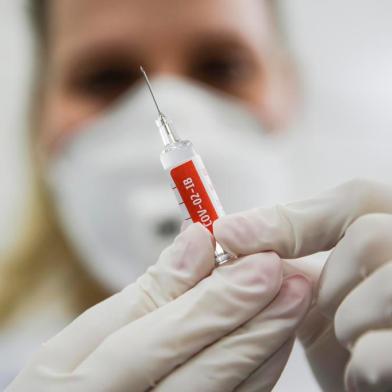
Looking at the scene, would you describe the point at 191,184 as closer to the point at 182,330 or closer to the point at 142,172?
the point at 182,330

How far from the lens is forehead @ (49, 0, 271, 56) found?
1398 millimetres

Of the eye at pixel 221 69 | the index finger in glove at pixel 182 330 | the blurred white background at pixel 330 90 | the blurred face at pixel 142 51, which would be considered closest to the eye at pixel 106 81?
the blurred face at pixel 142 51

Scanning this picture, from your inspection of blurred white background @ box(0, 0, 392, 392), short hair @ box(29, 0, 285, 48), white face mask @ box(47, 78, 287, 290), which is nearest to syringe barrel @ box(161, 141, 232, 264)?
white face mask @ box(47, 78, 287, 290)

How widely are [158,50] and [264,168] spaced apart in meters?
0.48

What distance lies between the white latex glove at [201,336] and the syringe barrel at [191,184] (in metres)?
0.02

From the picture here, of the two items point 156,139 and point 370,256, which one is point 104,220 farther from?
point 370,256

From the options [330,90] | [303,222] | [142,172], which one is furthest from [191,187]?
[330,90]

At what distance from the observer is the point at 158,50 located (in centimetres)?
144

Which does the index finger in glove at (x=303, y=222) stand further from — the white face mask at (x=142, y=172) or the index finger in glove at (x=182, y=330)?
the white face mask at (x=142, y=172)

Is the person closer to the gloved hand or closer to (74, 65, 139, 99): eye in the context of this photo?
(74, 65, 139, 99): eye

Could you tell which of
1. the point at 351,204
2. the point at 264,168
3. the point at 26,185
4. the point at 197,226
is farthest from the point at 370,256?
the point at 26,185

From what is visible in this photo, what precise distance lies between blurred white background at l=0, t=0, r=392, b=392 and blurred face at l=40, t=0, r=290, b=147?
22 centimetres

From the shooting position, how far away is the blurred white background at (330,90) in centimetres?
168

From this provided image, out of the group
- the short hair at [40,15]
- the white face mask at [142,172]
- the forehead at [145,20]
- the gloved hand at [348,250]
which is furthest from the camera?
the short hair at [40,15]
